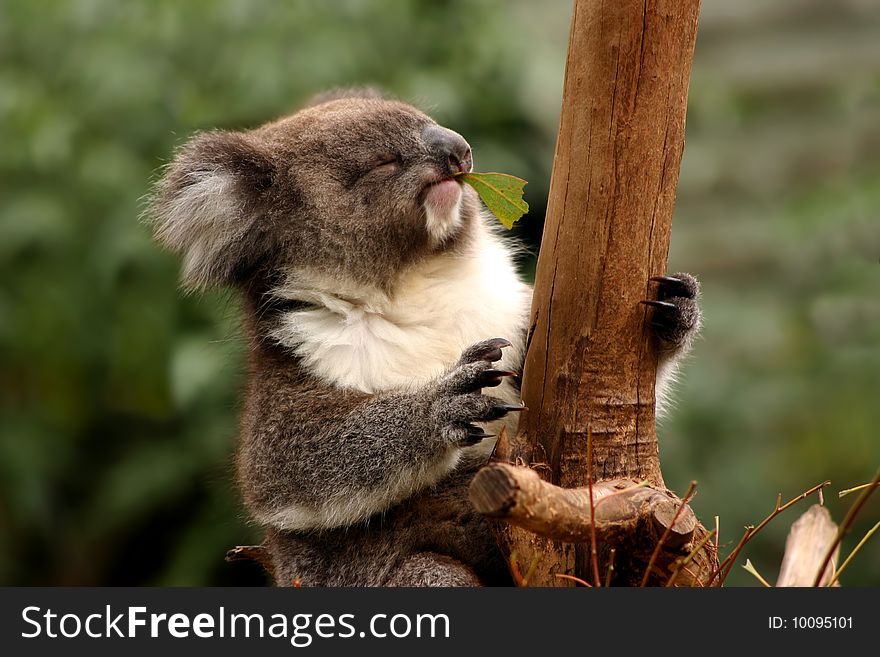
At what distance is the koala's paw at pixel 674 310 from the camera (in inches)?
91.2

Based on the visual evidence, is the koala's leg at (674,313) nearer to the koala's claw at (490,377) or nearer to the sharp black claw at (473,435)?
the koala's claw at (490,377)

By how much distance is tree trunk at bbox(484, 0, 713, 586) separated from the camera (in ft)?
7.09

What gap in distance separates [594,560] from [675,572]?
0.63 ft

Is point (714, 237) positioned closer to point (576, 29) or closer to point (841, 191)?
point (841, 191)

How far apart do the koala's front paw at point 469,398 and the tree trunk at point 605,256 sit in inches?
3.6

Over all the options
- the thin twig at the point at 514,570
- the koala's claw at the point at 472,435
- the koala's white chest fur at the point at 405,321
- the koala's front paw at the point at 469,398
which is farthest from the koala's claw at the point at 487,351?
the thin twig at the point at 514,570

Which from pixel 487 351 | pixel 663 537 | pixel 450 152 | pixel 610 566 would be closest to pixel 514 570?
pixel 610 566

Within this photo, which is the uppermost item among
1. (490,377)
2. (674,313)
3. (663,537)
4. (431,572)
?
(674,313)

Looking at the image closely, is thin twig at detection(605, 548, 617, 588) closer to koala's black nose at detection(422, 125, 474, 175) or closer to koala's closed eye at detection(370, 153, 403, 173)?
koala's black nose at detection(422, 125, 474, 175)

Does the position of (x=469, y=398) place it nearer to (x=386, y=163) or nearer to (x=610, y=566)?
(x=610, y=566)

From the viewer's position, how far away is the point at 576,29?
220 centimetres

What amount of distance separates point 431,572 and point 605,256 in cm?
85

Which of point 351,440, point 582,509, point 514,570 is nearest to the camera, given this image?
point 582,509

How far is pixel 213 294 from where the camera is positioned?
3.61 metres
